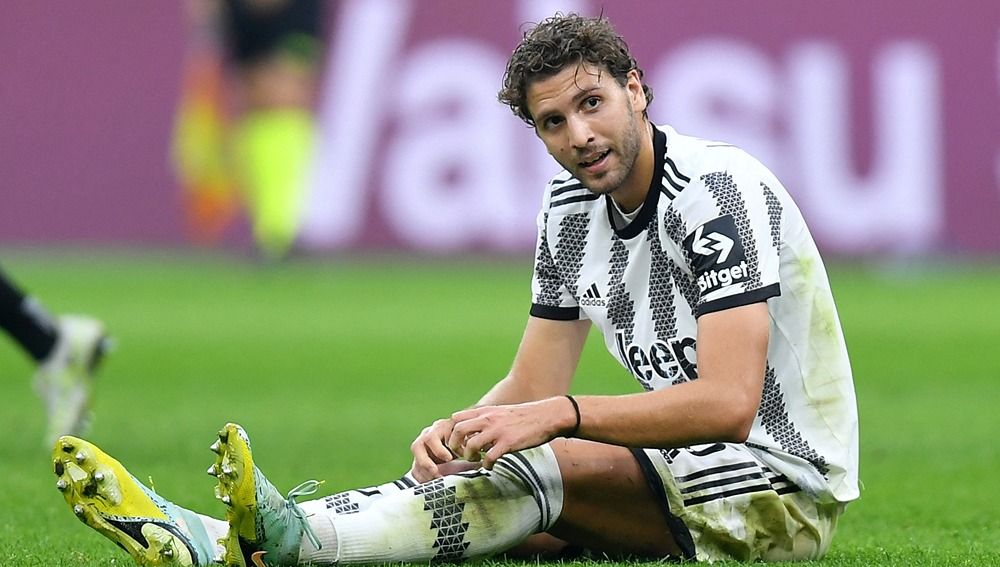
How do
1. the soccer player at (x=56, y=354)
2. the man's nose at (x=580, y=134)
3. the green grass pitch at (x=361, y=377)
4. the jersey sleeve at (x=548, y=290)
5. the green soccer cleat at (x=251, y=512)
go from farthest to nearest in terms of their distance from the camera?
the soccer player at (x=56, y=354), the green grass pitch at (x=361, y=377), the jersey sleeve at (x=548, y=290), the man's nose at (x=580, y=134), the green soccer cleat at (x=251, y=512)

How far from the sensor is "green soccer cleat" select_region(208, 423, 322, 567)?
386 centimetres

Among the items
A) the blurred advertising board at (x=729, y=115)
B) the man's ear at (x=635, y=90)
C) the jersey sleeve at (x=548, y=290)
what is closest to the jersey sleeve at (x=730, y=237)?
the man's ear at (x=635, y=90)

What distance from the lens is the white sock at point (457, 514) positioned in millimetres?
4262

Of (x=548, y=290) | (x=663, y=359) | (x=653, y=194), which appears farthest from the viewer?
(x=548, y=290)

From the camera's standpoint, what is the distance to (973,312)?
13609 millimetres

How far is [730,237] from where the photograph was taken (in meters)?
4.17

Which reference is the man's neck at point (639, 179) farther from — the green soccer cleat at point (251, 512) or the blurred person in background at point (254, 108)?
the blurred person in background at point (254, 108)

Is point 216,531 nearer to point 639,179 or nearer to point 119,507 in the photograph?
point 119,507

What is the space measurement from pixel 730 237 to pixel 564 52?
593 mm

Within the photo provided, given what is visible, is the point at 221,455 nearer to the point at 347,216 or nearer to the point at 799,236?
the point at 799,236

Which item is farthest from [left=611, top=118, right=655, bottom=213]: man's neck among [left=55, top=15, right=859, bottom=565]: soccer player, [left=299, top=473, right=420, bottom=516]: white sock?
[left=299, top=473, right=420, bottom=516]: white sock

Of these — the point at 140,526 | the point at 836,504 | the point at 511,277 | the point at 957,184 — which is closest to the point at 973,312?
Answer: the point at 957,184

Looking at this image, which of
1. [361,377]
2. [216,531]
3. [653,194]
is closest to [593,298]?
→ [653,194]

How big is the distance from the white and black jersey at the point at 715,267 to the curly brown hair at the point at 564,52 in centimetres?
23
